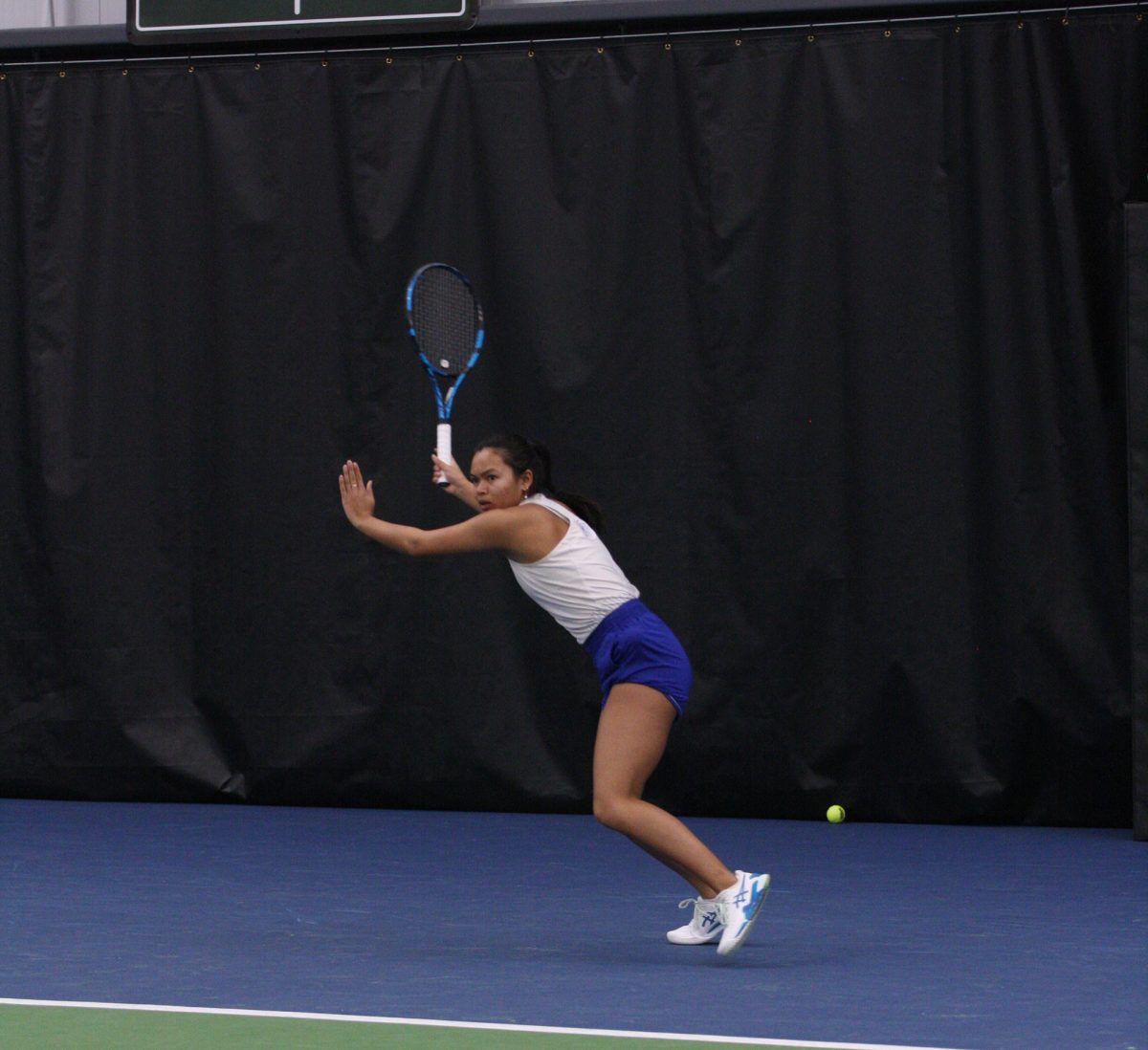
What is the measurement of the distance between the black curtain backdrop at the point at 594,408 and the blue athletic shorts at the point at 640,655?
2888mm

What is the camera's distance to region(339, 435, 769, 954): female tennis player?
4781 mm

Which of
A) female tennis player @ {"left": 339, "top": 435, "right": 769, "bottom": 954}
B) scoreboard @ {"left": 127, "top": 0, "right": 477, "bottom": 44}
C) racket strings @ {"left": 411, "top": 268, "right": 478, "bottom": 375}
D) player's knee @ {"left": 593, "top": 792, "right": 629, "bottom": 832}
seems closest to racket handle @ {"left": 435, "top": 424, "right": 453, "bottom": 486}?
female tennis player @ {"left": 339, "top": 435, "right": 769, "bottom": 954}

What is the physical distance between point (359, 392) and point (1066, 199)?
2970mm

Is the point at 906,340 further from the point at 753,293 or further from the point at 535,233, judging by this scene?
the point at 535,233

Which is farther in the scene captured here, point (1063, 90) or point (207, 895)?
point (1063, 90)

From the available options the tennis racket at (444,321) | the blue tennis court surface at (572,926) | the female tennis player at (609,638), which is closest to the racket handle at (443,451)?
the female tennis player at (609,638)

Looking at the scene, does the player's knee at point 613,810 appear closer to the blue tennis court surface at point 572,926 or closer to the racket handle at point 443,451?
the blue tennis court surface at point 572,926

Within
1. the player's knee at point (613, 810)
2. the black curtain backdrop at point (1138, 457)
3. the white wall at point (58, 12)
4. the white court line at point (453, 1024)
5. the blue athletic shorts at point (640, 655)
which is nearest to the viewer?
the white court line at point (453, 1024)

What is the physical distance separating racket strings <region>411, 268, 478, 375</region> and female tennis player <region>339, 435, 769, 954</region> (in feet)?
1.55

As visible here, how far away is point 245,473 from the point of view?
8273 millimetres

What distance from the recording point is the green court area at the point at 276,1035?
3.77m

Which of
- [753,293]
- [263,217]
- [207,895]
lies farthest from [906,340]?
[207,895]

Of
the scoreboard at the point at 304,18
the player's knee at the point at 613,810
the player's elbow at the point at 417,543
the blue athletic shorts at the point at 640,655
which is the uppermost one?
the scoreboard at the point at 304,18

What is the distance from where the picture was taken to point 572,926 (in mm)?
5344
